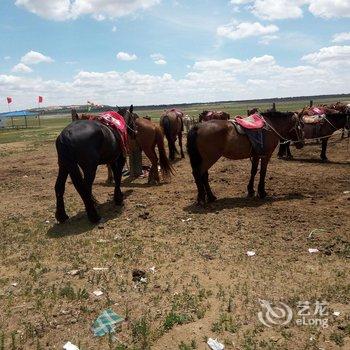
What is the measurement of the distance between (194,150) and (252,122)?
1.70m

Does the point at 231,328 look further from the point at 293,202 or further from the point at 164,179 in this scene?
the point at 164,179

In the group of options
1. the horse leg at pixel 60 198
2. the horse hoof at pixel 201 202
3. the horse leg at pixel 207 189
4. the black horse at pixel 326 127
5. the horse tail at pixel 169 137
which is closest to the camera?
the horse leg at pixel 60 198

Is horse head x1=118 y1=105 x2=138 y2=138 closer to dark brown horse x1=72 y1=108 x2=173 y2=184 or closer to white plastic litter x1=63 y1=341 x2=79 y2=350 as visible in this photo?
dark brown horse x1=72 y1=108 x2=173 y2=184

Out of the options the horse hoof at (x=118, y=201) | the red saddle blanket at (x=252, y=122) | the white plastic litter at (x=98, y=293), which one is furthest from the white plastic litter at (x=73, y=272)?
the red saddle blanket at (x=252, y=122)

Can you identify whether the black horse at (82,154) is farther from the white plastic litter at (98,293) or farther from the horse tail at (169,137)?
the horse tail at (169,137)

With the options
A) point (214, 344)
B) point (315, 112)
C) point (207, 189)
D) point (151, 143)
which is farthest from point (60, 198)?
point (315, 112)

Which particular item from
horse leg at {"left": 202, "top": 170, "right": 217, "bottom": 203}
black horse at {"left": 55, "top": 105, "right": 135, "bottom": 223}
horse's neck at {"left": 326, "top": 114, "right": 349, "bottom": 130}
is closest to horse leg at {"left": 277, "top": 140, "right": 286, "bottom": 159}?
horse's neck at {"left": 326, "top": 114, "right": 349, "bottom": 130}

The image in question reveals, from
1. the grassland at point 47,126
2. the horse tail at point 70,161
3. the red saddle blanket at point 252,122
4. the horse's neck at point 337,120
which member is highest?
the red saddle blanket at point 252,122

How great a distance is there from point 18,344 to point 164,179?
26.2 ft

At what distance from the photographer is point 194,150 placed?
8.64 m

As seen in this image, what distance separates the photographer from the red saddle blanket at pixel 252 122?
898 cm

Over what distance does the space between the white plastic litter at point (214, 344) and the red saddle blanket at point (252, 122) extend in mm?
5997

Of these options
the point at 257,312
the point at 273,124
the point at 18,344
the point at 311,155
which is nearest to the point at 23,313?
the point at 18,344

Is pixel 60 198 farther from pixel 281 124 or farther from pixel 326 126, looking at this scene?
pixel 326 126
